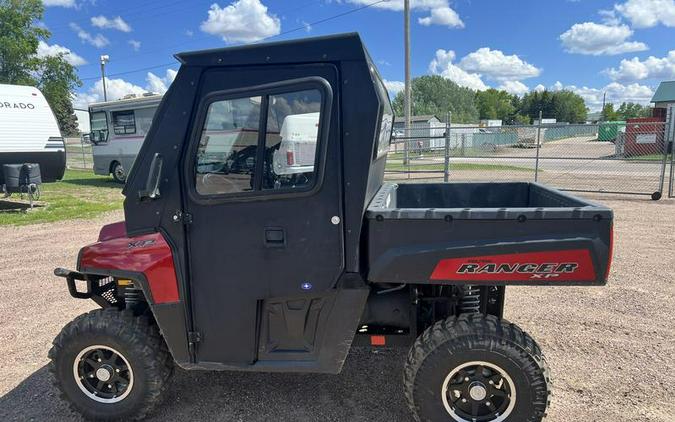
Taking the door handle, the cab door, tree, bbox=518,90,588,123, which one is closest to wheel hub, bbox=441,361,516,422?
the cab door

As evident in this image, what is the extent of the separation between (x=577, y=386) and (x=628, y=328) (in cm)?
130

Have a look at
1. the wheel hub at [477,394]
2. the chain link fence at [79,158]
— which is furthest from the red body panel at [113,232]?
the chain link fence at [79,158]

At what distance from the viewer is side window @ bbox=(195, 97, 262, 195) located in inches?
104

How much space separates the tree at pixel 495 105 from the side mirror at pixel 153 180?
407ft

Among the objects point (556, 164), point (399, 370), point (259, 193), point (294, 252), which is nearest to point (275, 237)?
point (294, 252)

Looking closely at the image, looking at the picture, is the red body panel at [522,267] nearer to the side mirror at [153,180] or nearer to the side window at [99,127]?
the side mirror at [153,180]

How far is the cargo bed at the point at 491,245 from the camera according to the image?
2393mm

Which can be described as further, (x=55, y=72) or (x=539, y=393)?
(x=55, y=72)

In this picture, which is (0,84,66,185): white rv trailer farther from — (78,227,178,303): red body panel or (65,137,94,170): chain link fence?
(65,137,94,170): chain link fence

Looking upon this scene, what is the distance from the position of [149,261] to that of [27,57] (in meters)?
37.2

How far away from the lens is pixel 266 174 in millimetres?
2619

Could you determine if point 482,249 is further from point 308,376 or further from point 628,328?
point 628,328

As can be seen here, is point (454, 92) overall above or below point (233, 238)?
above

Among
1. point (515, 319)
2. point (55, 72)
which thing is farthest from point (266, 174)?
point (55, 72)
